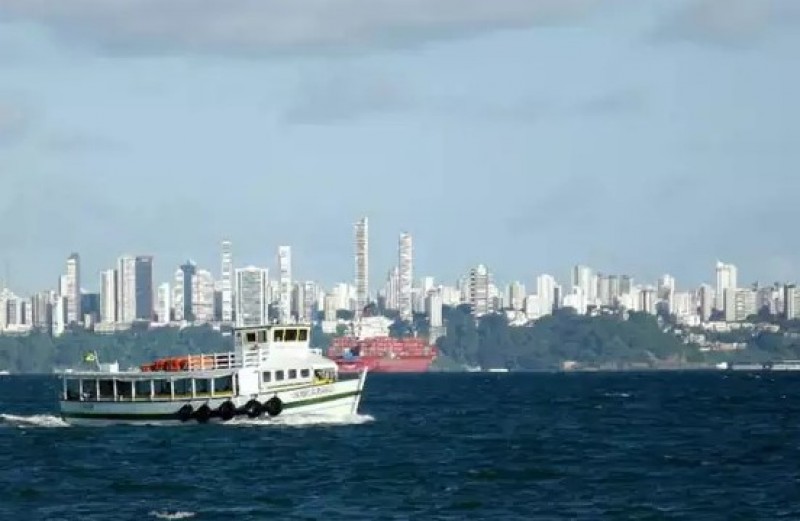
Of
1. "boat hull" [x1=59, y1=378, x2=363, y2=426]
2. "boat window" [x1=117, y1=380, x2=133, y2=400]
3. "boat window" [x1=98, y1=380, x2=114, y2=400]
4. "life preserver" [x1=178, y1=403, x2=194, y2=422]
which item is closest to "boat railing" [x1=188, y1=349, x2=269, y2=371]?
"boat hull" [x1=59, y1=378, x2=363, y2=426]

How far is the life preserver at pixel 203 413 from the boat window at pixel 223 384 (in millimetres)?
1110

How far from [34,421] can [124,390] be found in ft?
49.7

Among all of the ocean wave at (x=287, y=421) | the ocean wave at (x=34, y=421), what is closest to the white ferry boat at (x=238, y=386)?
the ocean wave at (x=287, y=421)

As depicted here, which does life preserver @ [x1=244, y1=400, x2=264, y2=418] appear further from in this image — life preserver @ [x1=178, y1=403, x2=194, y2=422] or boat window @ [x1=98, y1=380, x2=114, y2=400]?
boat window @ [x1=98, y1=380, x2=114, y2=400]

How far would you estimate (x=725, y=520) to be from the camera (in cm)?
7181

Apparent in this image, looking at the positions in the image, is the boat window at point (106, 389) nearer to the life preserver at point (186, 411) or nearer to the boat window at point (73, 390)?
the boat window at point (73, 390)

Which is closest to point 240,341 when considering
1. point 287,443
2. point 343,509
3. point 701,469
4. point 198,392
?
point 198,392

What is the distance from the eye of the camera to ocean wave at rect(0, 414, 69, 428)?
126906 mm

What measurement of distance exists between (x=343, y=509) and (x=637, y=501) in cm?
1068

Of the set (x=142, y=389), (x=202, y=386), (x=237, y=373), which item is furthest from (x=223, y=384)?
(x=142, y=389)

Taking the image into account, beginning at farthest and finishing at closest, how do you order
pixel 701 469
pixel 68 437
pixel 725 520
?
1. pixel 68 437
2. pixel 701 469
3. pixel 725 520

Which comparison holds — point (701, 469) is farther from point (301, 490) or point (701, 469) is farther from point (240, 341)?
point (240, 341)

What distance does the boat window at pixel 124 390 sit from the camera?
11836 cm

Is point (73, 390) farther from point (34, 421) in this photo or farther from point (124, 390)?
point (34, 421)
